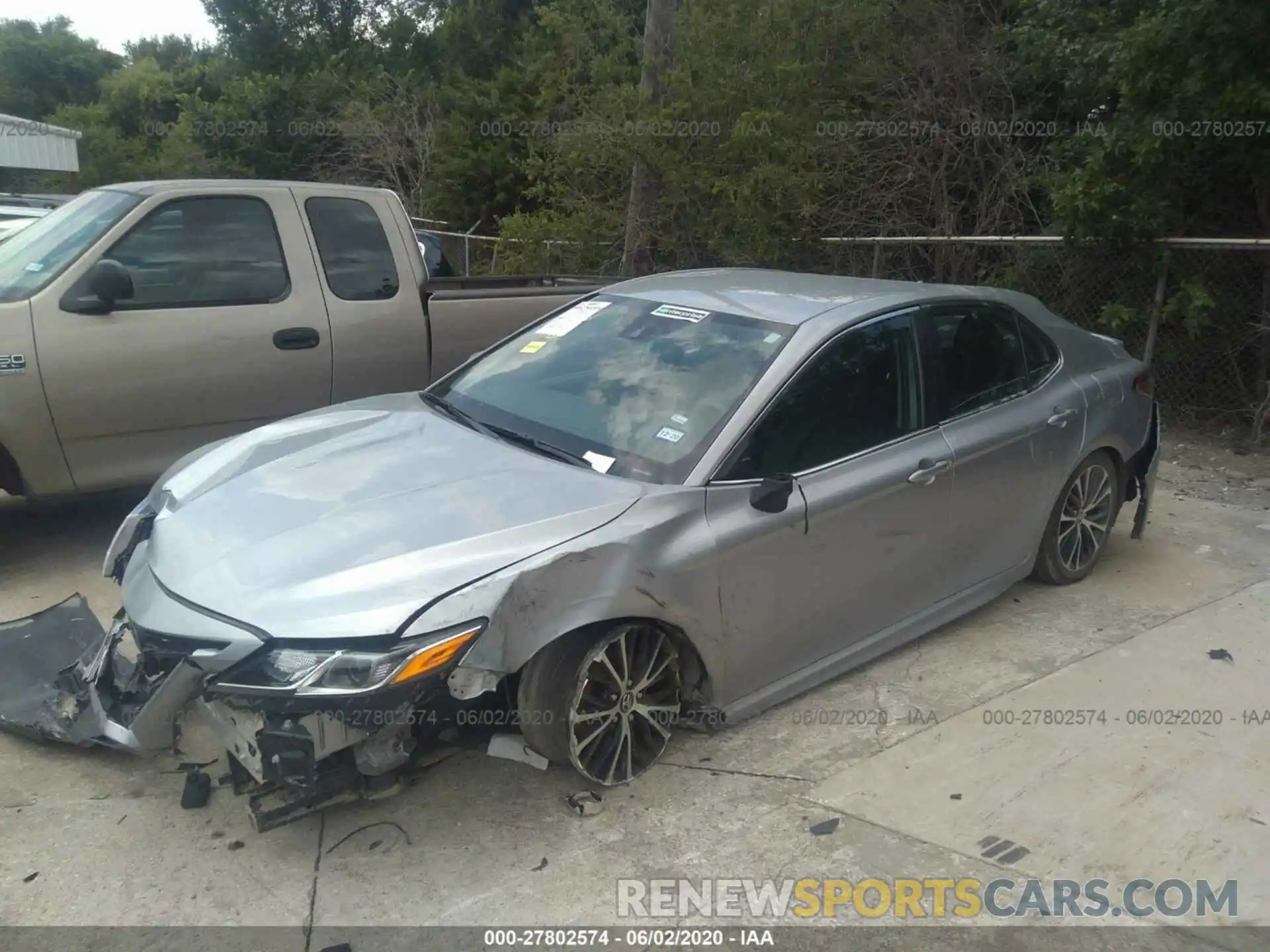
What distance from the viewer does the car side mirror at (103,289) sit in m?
5.32

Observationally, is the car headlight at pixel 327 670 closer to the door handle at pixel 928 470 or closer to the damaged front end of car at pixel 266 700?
the damaged front end of car at pixel 266 700

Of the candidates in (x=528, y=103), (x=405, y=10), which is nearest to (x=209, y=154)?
(x=405, y=10)

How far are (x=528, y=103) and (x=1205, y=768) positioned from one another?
21594 millimetres

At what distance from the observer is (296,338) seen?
599 centimetres

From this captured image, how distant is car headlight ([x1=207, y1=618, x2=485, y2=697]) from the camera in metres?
3.06

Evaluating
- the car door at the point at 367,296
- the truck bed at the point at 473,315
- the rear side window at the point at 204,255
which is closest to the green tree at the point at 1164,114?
the truck bed at the point at 473,315

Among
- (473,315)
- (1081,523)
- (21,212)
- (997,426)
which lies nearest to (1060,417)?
(997,426)

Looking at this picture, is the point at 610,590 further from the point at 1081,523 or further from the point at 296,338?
the point at 296,338

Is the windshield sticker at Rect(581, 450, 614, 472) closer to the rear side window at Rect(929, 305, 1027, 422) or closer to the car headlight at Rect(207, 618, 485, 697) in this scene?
the car headlight at Rect(207, 618, 485, 697)

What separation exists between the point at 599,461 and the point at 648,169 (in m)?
7.68

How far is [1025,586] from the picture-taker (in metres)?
5.69

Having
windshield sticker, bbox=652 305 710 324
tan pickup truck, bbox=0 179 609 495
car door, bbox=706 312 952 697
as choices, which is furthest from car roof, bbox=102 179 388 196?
car door, bbox=706 312 952 697

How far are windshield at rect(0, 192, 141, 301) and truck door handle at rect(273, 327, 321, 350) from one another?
3.14ft

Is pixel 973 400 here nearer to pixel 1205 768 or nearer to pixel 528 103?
pixel 1205 768
